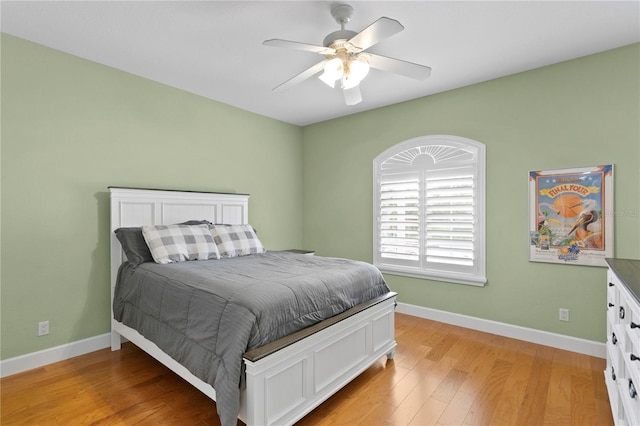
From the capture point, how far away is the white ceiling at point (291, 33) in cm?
213

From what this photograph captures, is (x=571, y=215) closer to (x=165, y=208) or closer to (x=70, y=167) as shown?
(x=165, y=208)

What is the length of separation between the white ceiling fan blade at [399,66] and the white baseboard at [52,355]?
334cm

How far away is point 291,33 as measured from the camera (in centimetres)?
242

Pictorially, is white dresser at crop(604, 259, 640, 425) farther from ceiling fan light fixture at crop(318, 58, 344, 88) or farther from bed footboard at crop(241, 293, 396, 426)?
ceiling fan light fixture at crop(318, 58, 344, 88)

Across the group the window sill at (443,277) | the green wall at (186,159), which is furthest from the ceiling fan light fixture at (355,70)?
the window sill at (443,277)

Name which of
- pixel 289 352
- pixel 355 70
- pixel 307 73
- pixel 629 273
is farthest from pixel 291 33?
pixel 629 273

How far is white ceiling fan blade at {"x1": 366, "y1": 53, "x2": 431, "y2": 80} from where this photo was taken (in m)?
2.17

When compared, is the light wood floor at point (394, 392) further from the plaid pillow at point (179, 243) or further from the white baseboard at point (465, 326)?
the plaid pillow at point (179, 243)

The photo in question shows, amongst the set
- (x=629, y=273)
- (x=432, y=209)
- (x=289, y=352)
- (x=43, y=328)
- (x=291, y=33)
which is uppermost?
(x=291, y=33)

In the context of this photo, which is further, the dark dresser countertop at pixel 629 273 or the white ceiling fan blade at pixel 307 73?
the white ceiling fan blade at pixel 307 73

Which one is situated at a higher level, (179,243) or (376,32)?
(376,32)

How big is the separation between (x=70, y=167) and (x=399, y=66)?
2879 mm

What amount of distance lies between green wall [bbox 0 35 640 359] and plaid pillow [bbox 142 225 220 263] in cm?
60

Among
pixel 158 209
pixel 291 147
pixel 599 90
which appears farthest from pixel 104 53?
pixel 599 90
